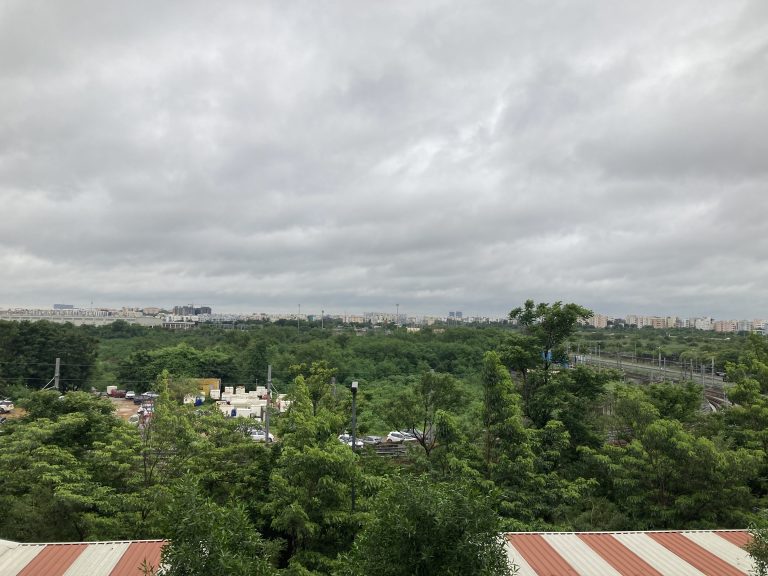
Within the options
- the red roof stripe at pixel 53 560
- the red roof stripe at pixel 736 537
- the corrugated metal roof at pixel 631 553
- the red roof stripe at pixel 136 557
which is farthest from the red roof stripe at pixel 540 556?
the red roof stripe at pixel 53 560

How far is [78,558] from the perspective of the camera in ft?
33.4

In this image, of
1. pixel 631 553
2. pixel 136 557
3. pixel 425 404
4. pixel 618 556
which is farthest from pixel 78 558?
pixel 631 553

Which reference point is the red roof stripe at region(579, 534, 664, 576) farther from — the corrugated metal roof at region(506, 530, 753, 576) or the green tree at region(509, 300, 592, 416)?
the green tree at region(509, 300, 592, 416)

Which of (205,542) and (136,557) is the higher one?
(205,542)

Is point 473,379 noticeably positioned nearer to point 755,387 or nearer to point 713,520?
point 755,387

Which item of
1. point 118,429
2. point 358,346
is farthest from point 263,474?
point 358,346

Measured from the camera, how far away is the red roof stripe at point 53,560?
9.64m

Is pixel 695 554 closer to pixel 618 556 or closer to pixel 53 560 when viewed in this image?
pixel 618 556

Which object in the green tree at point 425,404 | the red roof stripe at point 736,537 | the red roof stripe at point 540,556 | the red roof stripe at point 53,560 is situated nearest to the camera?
the red roof stripe at point 53,560

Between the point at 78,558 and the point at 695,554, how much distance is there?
46.3 ft

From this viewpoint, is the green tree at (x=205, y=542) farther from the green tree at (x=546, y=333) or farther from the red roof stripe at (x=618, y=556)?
the green tree at (x=546, y=333)

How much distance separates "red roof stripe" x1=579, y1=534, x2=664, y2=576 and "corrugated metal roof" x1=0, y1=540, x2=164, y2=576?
390 inches

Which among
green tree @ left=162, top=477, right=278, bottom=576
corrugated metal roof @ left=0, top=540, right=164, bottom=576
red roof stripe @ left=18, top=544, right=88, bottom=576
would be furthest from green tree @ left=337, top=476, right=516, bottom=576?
red roof stripe @ left=18, top=544, right=88, bottom=576

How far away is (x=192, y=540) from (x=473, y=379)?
4904cm
